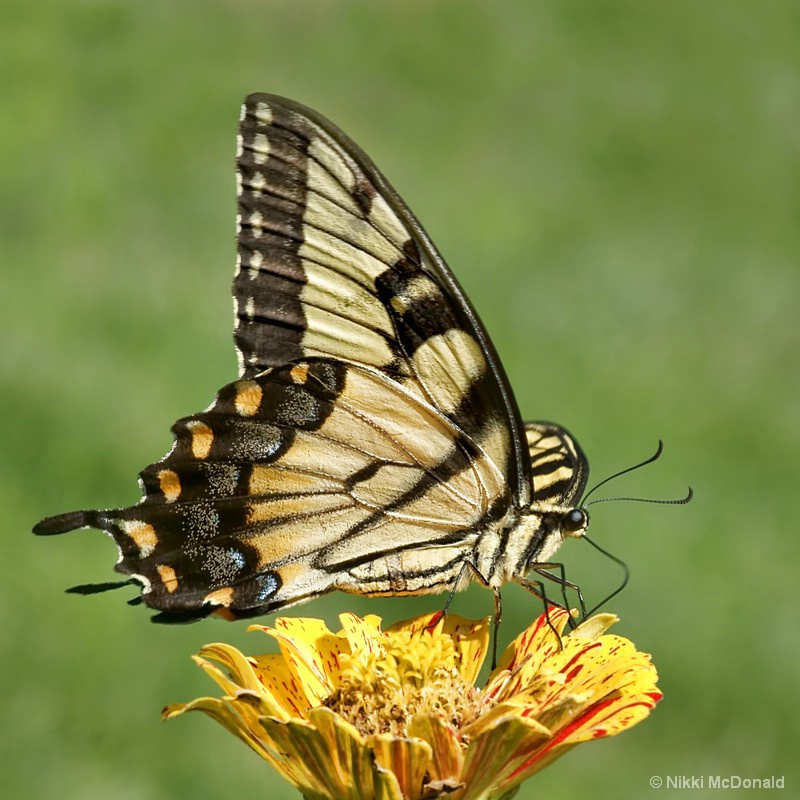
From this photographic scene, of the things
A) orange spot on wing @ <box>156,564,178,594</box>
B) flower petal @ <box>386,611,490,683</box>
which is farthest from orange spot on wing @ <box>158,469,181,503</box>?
flower petal @ <box>386,611,490,683</box>

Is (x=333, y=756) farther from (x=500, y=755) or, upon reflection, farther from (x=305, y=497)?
(x=305, y=497)

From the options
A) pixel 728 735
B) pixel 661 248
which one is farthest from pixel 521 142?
pixel 728 735

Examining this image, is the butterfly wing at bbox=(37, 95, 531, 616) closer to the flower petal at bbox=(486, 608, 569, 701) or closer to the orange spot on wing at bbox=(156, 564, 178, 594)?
the orange spot on wing at bbox=(156, 564, 178, 594)

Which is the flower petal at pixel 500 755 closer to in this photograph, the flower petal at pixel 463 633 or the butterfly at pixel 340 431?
the flower petal at pixel 463 633

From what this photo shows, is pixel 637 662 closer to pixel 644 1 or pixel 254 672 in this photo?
pixel 254 672

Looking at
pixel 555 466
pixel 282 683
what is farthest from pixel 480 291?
pixel 282 683

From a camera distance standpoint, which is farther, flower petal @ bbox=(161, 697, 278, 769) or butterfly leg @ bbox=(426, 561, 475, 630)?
butterfly leg @ bbox=(426, 561, 475, 630)
